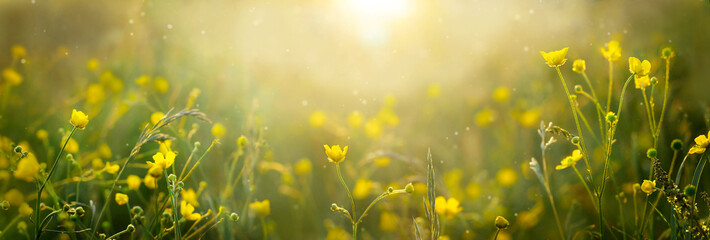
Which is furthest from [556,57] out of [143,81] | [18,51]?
[18,51]

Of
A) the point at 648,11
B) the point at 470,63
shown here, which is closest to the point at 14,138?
the point at 470,63

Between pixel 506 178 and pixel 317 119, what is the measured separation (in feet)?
2.22

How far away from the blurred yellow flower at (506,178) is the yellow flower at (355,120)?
488mm

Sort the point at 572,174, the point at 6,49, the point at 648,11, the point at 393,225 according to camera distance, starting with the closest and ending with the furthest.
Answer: the point at 393,225, the point at 572,174, the point at 648,11, the point at 6,49

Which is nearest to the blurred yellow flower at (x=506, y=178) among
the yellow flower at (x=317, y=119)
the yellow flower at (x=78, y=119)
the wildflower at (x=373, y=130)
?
the wildflower at (x=373, y=130)

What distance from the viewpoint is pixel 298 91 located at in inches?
77.7

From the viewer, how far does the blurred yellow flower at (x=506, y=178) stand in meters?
1.50

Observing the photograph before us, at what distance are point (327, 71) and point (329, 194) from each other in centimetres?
72

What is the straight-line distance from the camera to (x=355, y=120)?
167cm

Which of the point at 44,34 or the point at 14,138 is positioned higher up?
the point at 44,34

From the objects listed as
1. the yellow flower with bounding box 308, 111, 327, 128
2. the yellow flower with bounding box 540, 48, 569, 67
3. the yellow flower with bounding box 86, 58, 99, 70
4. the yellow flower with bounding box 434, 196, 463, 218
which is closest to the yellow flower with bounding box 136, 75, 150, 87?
the yellow flower with bounding box 86, 58, 99, 70

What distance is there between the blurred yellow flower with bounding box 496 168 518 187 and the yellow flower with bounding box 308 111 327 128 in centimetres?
63

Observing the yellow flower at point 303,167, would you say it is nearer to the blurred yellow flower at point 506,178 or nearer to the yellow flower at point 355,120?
the yellow flower at point 355,120

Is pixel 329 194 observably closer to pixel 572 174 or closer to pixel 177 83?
pixel 572 174
